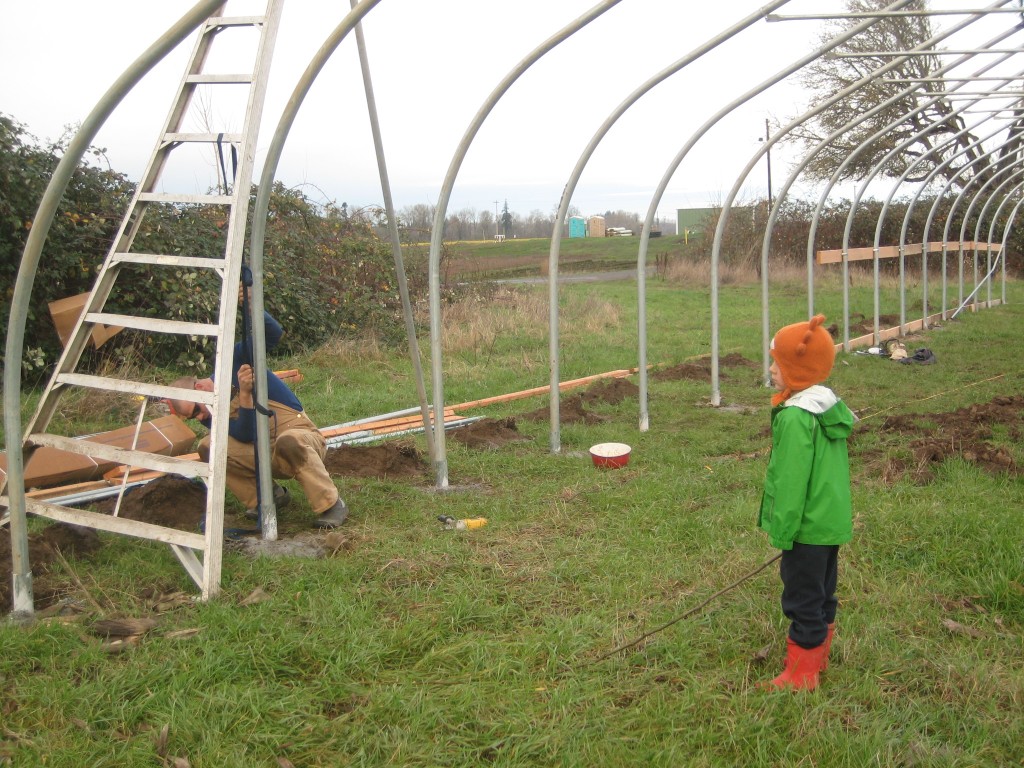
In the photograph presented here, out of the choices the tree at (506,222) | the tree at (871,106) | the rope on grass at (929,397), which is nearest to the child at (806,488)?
the rope on grass at (929,397)

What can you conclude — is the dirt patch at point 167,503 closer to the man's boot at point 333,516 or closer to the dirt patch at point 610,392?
the man's boot at point 333,516

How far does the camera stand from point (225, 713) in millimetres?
2982

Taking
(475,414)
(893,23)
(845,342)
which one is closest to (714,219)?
(893,23)

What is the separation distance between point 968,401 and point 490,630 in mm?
6264

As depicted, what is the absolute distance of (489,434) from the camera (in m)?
7.32

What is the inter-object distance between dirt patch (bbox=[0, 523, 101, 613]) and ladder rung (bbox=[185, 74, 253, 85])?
2.43 m

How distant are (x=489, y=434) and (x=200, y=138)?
12.0ft

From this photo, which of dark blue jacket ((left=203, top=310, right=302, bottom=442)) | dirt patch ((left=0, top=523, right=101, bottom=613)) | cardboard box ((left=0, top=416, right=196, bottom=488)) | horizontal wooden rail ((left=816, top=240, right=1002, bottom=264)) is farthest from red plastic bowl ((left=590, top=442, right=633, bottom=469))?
horizontal wooden rail ((left=816, top=240, right=1002, bottom=264))

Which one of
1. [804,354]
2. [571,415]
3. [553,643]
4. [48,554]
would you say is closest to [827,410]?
[804,354]

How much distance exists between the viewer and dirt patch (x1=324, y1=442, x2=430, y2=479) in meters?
6.17

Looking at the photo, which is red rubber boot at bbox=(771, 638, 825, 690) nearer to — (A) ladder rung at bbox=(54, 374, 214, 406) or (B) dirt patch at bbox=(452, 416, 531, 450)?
(A) ladder rung at bbox=(54, 374, 214, 406)

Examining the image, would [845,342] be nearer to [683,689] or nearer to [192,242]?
[192,242]

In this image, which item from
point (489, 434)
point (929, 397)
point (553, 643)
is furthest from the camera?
point (929, 397)

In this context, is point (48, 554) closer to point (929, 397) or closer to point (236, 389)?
point (236, 389)
